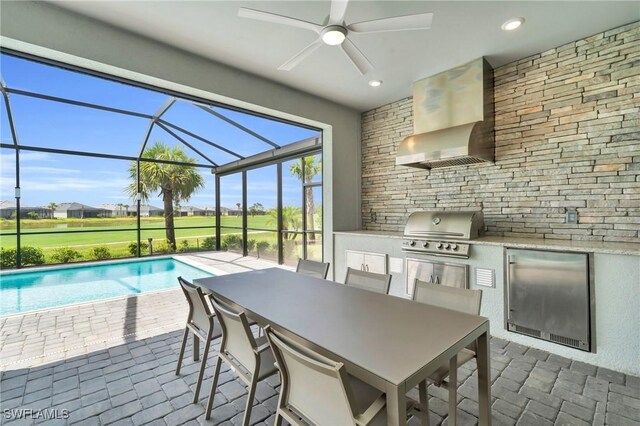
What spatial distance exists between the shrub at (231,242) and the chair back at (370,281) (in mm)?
6611

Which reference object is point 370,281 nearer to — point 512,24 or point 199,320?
point 199,320

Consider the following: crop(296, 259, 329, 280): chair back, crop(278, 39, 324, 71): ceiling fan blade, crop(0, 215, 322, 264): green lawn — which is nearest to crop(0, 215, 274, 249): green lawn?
crop(0, 215, 322, 264): green lawn

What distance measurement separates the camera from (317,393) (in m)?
1.12

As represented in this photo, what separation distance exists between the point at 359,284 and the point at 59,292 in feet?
20.3

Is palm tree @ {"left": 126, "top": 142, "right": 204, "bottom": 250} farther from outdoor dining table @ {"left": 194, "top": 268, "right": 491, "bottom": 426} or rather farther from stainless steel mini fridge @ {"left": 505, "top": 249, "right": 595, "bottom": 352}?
stainless steel mini fridge @ {"left": 505, "top": 249, "right": 595, "bottom": 352}

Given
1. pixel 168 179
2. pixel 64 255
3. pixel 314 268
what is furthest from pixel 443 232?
pixel 64 255

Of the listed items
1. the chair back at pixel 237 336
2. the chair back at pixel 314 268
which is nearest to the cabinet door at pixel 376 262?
the chair back at pixel 314 268

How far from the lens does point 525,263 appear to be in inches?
103

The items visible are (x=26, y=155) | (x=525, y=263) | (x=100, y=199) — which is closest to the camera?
(x=525, y=263)

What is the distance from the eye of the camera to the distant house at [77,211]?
7.14 meters

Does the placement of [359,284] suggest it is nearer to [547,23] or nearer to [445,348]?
[445,348]

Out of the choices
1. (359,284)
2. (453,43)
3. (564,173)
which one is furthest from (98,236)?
(564,173)

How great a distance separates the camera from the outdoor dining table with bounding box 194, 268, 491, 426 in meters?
1.05

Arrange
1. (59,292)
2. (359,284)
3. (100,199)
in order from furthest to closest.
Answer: (100,199)
(59,292)
(359,284)
